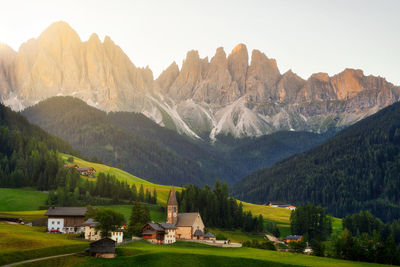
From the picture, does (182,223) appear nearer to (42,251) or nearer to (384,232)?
(42,251)

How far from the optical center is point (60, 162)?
618 feet

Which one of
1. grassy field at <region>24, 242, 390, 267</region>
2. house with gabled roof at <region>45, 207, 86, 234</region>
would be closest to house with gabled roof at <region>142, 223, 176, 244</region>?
house with gabled roof at <region>45, 207, 86, 234</region>

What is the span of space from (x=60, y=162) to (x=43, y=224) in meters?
74.0

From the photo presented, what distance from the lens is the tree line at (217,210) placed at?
465ft

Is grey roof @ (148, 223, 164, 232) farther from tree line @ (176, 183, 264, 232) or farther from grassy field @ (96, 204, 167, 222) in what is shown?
tree line @ (176, 183, 264, 232)

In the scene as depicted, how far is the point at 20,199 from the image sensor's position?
498 ft

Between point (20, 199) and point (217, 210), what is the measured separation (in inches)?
2498

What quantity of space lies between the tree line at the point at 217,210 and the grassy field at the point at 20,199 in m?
45.9

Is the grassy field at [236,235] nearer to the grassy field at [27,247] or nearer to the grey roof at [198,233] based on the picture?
the grey roof at [198,233]

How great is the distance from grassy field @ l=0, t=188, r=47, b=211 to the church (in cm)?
5120

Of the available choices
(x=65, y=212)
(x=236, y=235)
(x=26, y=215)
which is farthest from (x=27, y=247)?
(x=236, y=235)

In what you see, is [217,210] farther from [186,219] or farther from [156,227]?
[156,227]

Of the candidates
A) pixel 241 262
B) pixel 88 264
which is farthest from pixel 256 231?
pixel 88 264

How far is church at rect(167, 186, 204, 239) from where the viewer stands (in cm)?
11375
